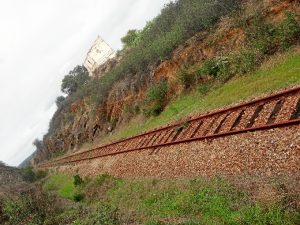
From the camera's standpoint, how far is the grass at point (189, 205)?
7.23m

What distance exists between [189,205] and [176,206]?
0.54 metres

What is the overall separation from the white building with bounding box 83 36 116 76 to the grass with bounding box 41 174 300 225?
57.7 meters

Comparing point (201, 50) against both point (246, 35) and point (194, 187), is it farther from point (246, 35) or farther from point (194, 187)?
point (194, 187)

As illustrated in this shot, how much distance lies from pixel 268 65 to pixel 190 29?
35.3 ft

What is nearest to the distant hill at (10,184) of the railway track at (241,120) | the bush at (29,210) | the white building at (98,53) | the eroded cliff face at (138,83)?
the bush at (29,210)

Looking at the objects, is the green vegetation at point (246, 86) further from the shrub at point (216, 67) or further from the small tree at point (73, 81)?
the small tree at point (73, 81)

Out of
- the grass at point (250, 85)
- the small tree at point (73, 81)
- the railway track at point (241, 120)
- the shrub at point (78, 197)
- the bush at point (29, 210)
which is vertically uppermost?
the small tree at point (73, 81)

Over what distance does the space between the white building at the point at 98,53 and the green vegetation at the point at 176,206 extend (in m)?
56.3

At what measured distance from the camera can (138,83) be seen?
3419cm

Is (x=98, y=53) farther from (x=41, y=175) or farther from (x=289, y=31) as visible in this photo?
(x=289, y=31)

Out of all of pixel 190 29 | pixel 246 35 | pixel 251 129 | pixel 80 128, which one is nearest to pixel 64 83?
pixel 80 128

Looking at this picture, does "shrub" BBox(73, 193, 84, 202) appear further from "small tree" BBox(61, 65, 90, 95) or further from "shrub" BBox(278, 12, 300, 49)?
"small tree" BBox(61, 65, 90, 95)

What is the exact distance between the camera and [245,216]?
733cm

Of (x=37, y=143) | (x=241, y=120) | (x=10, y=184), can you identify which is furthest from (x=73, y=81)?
(x=241, y=120)
